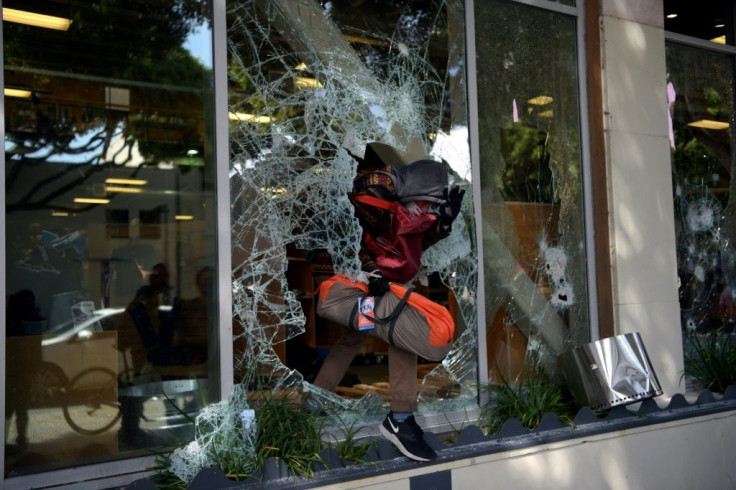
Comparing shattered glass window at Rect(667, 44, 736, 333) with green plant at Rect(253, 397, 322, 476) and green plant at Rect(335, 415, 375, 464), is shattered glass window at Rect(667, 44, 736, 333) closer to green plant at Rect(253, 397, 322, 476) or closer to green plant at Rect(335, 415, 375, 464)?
green plant at Rect(335, 415, 375, 464)

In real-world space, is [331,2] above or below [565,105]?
above

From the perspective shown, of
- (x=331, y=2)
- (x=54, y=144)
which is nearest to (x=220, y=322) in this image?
(x=54, y=144)

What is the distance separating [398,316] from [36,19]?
2.85 meters

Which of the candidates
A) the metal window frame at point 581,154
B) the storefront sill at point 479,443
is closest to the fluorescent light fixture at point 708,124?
the metal window frame at point 581,154

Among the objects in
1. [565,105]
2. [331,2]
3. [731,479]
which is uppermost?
[331,2]

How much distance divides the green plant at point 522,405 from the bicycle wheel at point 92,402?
252cm

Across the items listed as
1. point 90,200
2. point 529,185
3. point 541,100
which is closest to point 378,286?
point 90,200

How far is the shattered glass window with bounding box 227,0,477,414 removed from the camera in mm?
4625

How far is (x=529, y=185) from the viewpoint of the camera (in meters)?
5.91

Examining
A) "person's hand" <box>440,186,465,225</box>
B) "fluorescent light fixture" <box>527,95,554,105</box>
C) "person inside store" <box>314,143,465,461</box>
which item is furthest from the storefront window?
"fluorescent light fixture" <box>527,95,554,105</box>

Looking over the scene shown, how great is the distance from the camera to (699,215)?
702cm

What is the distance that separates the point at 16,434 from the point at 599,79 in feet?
16.3

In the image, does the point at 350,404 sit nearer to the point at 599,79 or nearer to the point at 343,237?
the point at 343,237

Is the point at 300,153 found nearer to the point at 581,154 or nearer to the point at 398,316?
the point at 398,316
